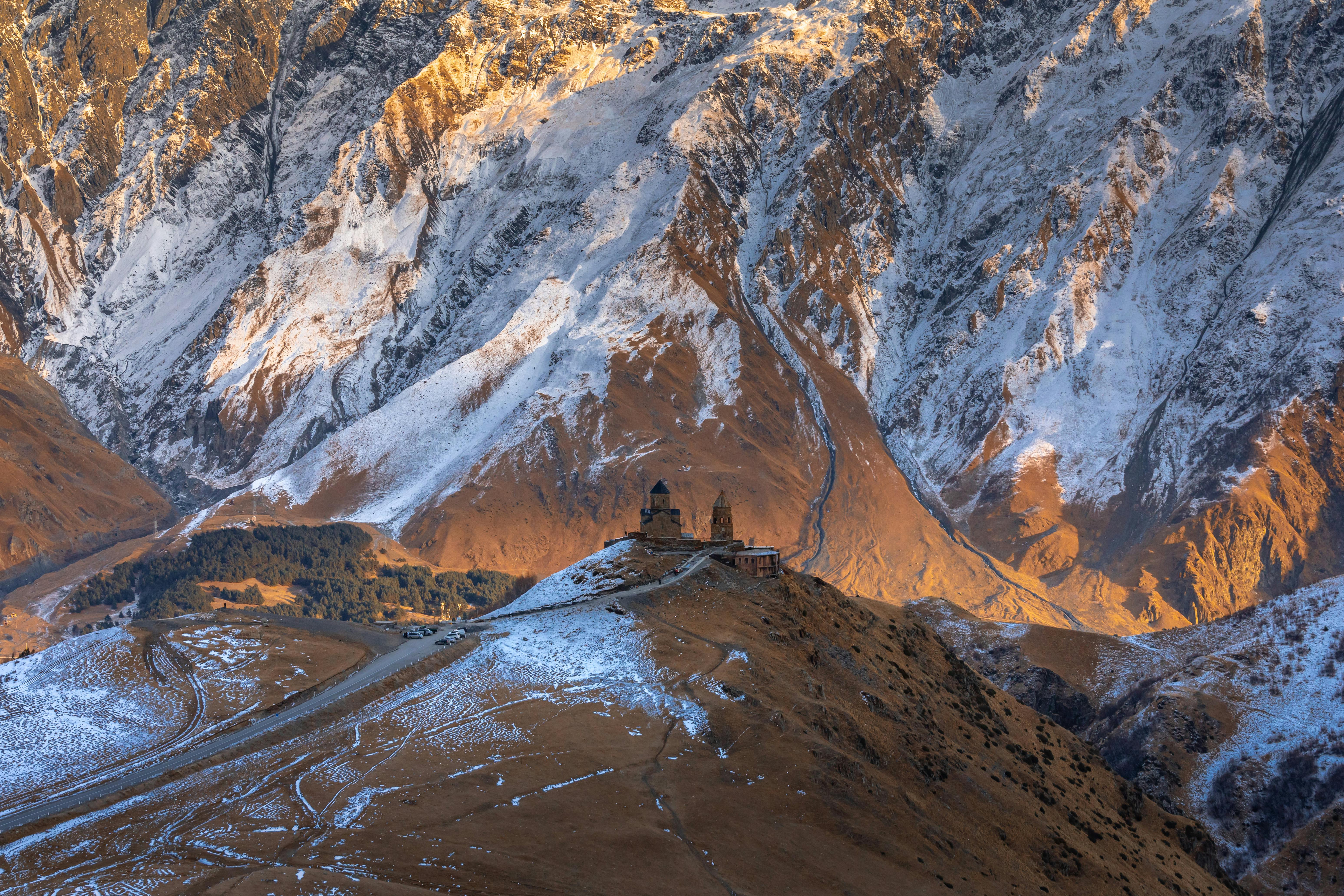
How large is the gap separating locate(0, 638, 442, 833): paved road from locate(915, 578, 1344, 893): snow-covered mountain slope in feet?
233

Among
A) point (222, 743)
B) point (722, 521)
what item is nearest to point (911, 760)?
point (222, 743)

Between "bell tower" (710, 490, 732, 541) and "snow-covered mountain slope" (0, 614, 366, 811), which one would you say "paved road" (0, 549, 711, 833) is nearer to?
"snow-covered mountain slope" (0, 614, 366, 811)

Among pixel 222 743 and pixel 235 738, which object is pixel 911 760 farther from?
pixel 222 743

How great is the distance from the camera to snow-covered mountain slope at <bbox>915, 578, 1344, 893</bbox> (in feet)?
363

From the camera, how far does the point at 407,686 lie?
73500 millimetres

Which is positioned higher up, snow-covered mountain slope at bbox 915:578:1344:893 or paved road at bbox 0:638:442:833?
paved road at bbox 0:638:442:833

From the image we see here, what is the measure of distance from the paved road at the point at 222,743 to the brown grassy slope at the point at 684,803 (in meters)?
3.46

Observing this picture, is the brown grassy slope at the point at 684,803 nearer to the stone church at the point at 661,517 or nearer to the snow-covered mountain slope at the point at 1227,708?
the snow-covered mountain slope at the point at 1227,708

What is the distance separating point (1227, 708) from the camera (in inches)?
4894

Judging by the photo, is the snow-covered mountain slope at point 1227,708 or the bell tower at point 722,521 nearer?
the snow-covered mountain slope at point 1227,708

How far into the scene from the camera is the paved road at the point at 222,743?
186 ft

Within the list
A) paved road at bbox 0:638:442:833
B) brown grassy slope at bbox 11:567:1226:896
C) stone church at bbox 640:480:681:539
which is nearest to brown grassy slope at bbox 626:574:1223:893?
brown grassy slope at bbox 11:567:1226:896

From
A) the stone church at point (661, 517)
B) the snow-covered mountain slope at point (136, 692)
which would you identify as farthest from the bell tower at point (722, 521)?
the snow-covered mountain slope at point (136, 692)

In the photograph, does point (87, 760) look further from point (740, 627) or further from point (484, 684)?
point (740, 627)
